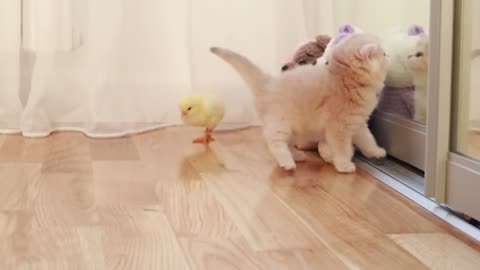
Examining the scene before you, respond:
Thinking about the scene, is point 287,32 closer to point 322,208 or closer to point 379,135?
point 379,135

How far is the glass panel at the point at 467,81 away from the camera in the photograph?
1.25 m

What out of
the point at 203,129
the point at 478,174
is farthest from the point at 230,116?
the point at 478,174

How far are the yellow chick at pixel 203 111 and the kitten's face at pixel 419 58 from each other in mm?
544

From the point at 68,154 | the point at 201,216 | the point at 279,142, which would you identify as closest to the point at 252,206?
the point at 201,216

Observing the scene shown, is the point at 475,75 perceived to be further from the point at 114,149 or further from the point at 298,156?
the point at 114,149

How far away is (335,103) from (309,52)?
31 cm

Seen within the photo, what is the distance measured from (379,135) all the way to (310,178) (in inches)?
11.5

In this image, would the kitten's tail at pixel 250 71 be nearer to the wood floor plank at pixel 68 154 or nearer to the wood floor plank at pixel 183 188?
the wood floor plank at pixel 183 188

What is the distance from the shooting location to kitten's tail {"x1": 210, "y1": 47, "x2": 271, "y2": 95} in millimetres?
1782

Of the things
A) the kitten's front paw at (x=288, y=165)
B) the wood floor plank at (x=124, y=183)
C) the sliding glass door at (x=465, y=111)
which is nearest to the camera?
the sliding glass door at (x=465, y=111)

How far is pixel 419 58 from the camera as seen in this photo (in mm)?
1592

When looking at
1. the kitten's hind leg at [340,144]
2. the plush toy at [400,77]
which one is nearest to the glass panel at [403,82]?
A: the plush toy at [400,77]

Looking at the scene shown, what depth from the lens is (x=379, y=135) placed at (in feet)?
5.91

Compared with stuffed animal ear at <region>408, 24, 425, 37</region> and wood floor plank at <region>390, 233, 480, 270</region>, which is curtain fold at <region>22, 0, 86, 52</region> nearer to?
stuffed animal ear at <region>408, 24, 425, 37</region>
